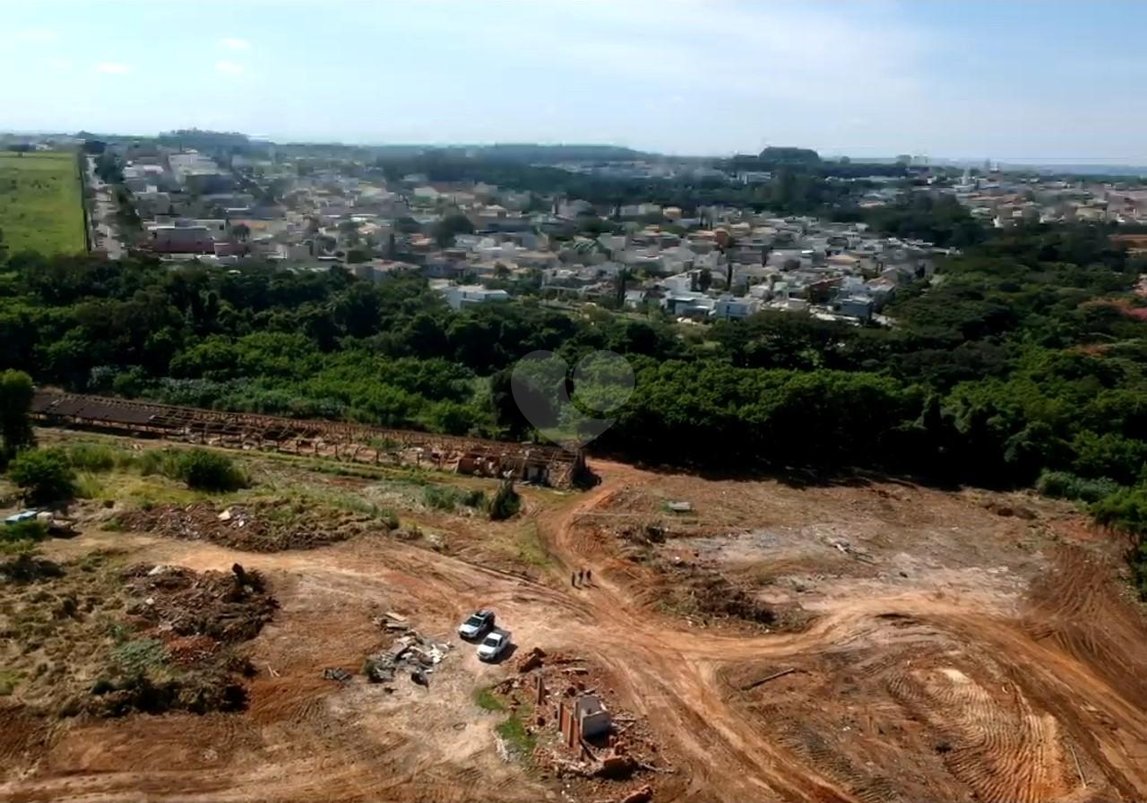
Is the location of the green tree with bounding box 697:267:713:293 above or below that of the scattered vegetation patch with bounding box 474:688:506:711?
above

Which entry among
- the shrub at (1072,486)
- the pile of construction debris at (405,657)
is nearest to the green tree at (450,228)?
the shrub at (1072,486)

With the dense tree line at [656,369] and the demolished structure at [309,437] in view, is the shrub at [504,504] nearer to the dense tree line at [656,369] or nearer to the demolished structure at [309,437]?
the demolished structure at [309,437]

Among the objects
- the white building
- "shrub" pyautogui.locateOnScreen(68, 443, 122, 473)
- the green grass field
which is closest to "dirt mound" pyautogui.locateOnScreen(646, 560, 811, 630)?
"shrub" pyautogui.locateOnScreen(68, 443, 122, 473)

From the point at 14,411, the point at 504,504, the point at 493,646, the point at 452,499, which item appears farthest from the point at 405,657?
the point at 14,411

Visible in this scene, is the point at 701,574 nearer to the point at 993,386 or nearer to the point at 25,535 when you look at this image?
the point at 25,535

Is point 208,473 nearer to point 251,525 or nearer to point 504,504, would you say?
point 251,525

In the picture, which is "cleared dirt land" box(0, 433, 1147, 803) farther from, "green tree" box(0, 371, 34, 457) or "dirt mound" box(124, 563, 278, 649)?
"green tree" box(0, 371, 34, 457)

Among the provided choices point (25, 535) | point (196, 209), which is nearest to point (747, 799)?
point (25, 535)
